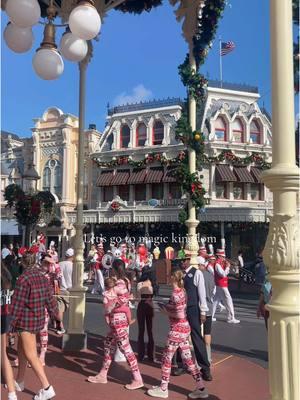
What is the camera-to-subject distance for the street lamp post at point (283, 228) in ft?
8.53

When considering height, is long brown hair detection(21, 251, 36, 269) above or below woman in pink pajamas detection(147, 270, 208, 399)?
above

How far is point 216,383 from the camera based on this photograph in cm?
533

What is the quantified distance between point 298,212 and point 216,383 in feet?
11.0

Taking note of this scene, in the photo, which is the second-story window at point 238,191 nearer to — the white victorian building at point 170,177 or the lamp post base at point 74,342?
the white victorian building at point 170,177

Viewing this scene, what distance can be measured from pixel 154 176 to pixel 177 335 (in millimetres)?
27026

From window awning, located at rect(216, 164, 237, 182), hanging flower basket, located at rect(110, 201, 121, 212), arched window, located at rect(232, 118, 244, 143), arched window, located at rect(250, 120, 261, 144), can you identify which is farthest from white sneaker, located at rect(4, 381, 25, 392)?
arched window, located at rect(250, 120, 261, 144)

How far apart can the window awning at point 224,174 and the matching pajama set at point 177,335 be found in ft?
82.2

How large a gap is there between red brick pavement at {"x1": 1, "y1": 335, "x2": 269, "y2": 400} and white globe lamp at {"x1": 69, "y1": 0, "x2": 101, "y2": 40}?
12.7 feet

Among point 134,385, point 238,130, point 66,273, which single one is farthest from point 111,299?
point 238,130

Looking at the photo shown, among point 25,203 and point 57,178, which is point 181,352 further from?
point 57,178

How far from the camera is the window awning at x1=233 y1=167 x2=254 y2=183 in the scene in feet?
98.6

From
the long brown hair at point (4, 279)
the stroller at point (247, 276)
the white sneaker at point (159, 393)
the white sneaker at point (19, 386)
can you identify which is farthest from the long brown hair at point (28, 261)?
the stroller at point (247, 276)

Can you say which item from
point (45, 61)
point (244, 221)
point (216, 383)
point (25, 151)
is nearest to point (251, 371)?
point (216, 383)

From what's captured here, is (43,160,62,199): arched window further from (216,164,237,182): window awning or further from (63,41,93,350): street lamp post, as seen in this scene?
(63,41,93,350): street lamp post
